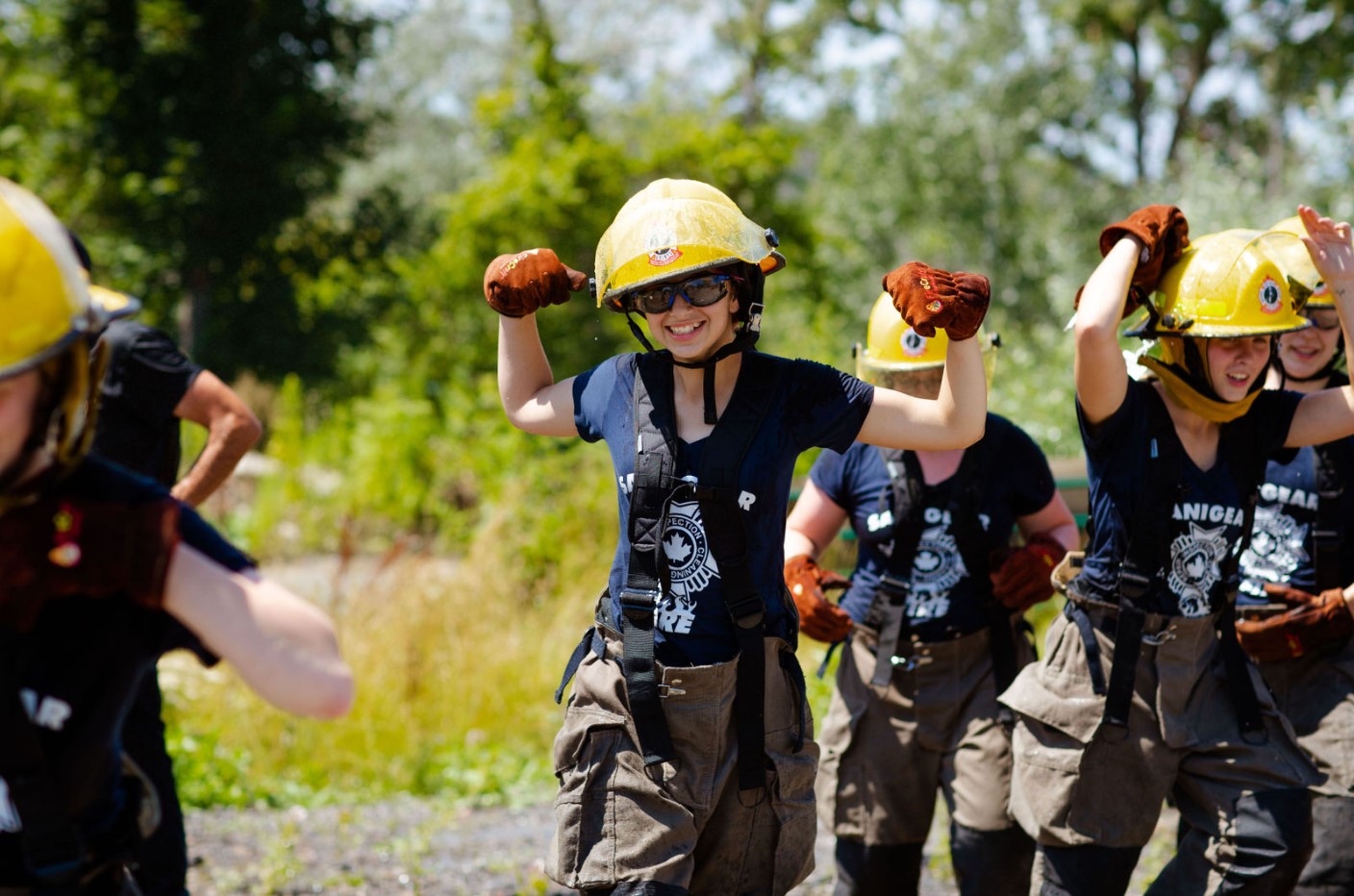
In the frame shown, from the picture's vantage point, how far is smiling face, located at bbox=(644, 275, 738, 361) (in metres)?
3.15

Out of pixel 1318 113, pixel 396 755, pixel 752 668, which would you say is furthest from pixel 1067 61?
pixel 752 668

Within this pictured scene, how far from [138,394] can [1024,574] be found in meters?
2.57

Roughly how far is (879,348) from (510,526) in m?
4.88

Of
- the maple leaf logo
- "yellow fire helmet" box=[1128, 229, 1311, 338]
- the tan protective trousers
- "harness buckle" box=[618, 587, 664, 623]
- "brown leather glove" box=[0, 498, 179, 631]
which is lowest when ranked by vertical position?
the tan protective trousers

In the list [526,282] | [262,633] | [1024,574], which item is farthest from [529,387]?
[262,633]

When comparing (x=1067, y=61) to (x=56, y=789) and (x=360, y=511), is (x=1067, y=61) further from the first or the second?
(x=56, y=789)

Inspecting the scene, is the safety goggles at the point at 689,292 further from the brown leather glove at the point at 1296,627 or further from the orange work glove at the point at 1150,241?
the brown leather glove at the point at 1296,627

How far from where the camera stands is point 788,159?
1334 cm

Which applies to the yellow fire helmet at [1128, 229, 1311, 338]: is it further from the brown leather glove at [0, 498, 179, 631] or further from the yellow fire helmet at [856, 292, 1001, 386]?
the brown leather glove at [0, 498, 179, 631]

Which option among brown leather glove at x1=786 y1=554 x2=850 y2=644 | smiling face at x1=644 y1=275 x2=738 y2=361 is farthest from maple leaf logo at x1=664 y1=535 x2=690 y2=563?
brown leather glove at x1=786 y1=554 x2=850 y2=644

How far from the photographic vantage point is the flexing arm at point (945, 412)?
3.10 meters

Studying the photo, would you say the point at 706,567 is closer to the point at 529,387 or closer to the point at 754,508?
the point at 754,508

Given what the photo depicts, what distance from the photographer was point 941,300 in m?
2.98

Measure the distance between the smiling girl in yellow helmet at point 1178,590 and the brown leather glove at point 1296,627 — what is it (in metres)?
0.47
